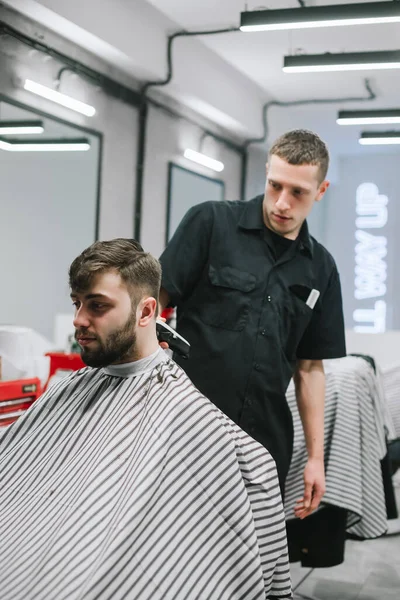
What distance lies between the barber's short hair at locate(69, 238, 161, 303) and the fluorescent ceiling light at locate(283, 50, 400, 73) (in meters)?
4.26

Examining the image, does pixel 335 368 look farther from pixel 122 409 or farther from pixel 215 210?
pixel 122 409

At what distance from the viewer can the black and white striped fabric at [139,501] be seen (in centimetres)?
133

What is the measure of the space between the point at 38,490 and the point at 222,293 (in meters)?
0.67

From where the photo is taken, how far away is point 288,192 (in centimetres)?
192

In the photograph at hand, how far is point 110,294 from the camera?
5.33ft

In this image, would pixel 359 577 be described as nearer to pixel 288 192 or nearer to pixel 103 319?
pixel 288 192

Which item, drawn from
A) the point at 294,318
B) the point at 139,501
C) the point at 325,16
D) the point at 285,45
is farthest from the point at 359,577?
the point at 285,45

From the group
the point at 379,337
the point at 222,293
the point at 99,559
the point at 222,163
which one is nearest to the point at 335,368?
the point at 222,293

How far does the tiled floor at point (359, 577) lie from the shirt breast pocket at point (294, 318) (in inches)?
63.2

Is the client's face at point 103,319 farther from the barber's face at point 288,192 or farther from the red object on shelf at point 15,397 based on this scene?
the red object on shelf at point 15,397

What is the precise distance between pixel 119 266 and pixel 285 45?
18.3ft

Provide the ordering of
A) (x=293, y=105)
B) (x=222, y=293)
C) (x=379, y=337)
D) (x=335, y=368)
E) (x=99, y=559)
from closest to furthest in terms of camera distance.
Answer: (x=99, y=559) < (x=222, y=293) < (x=335, y=368) < (x=379, y=337) < (x=293, y=105)

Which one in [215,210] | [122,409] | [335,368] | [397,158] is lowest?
[335,368]

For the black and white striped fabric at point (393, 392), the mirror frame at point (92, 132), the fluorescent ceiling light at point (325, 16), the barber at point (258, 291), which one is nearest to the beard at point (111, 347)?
the barber at point (258, 291)
